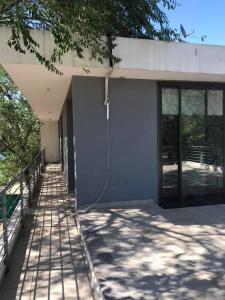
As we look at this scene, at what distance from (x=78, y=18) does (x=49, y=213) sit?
3.78 m

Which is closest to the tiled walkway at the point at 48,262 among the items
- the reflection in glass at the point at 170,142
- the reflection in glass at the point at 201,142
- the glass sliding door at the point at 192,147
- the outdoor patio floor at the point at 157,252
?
the outdoor patio floor at the point at 157,252

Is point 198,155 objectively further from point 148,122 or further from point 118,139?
point 118,139

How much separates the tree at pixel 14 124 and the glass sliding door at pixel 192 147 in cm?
1075

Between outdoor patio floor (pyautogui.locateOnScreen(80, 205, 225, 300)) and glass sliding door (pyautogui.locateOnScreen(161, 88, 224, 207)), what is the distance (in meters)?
0.77

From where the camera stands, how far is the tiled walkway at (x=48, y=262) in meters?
3.37

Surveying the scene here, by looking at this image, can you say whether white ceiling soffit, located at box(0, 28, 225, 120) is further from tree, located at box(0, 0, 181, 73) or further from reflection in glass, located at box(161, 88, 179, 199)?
reflection in glass, located at box(161, 88, 179, 199)

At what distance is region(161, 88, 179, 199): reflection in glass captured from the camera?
6.35 m

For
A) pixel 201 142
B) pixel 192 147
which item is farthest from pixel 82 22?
pixel 201 142

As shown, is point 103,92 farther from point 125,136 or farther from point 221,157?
point 221,157

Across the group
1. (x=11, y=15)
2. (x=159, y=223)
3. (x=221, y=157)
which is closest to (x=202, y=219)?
(x=159, y=223)

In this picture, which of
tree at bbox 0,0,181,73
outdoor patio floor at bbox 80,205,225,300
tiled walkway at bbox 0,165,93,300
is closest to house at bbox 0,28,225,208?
tree at bbox 0,0,181,73

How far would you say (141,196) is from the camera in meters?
6.27

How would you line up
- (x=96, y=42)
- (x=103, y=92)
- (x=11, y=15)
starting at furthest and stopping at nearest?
(x=103, y=92), (x=96, y=42), (x=11, y=15)

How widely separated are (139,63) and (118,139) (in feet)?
4.79
